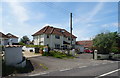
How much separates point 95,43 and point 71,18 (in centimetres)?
755

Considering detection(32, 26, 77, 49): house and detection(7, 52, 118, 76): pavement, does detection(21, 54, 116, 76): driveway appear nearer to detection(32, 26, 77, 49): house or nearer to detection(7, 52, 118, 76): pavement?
detection(7, 52, 118, 76): pavement

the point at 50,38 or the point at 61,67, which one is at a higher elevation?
the point at 50,38

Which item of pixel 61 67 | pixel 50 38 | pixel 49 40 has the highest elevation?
pixel 50 38

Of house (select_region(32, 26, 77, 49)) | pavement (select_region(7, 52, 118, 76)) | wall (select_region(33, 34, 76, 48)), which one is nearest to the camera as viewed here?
pavement (select_region(7, 52, 118, 76))

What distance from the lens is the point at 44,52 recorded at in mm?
25703

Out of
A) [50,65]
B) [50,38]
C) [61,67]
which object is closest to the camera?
[61,67]

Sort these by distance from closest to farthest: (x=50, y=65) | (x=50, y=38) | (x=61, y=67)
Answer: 1. (x=61, y=67)
2. (x=50, y=65)
3. (x=50, y=38)

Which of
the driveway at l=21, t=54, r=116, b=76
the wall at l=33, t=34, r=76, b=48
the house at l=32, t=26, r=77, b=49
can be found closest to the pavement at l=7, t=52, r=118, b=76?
the driveway at l=21, t=54, r=116, b=76

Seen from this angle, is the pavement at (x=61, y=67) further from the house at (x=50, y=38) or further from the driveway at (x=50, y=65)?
the house at (x=50, y=38)

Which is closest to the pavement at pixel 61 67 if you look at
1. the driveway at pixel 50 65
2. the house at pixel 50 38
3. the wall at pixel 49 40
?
the driveway at pixel 50 65

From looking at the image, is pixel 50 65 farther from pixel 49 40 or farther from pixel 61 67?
pixel 49 40

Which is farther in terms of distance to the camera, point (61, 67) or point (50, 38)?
point (50, 38)

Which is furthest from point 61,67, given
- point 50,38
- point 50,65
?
point 50,38

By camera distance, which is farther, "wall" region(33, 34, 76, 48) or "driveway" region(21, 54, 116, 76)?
"wall" region(33, 34, 76, 48)
